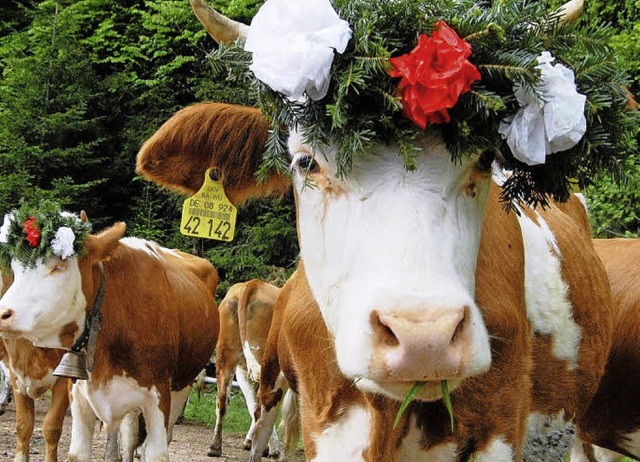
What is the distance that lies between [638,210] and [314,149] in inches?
328

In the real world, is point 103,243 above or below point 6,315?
above

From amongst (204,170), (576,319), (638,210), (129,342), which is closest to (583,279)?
(576,319)

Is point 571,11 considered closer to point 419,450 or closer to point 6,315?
point 419,450

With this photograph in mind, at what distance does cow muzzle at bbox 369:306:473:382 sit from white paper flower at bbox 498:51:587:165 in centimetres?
73

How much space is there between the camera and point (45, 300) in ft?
23.2

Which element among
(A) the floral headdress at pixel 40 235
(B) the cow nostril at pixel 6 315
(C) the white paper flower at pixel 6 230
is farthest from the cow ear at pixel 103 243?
(B) the cow nostril at pixel 6 315

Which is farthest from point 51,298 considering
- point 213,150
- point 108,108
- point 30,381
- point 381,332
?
point 108,108

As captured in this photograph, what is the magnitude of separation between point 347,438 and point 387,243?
3.15 ft

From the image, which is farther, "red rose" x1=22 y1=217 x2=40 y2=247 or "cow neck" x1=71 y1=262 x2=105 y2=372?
"red rose" x1=22 y1=217 x2=40 y2=247

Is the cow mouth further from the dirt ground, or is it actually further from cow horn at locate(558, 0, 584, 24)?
the dirt ground

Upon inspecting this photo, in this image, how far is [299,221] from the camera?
132 inches

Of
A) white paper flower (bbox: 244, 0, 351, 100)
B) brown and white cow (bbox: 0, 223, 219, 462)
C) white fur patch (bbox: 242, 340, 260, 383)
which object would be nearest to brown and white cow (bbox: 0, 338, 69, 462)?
brown and white cow (bbox: 0, 223, 219, 462)

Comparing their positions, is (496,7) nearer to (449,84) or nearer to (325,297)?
(449,84)

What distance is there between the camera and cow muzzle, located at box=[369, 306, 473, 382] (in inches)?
94.7
